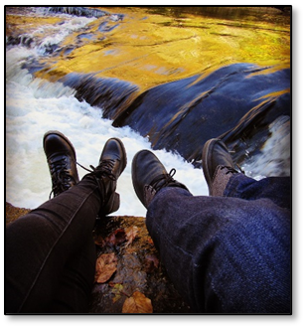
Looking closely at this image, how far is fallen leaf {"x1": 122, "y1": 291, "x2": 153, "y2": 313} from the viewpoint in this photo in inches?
27.0

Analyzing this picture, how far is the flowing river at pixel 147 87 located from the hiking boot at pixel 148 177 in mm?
137

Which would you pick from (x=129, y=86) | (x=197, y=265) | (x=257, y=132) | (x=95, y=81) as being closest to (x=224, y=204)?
(x=197, y=265)

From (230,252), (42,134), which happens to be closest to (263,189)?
(230,252)

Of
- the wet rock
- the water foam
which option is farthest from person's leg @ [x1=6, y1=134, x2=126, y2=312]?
the wet rock

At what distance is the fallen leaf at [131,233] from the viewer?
91 centimetres

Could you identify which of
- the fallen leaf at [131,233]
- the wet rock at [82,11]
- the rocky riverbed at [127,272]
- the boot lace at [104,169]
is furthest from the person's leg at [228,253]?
the wet rock at [82,11]

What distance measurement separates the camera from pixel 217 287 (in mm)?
438

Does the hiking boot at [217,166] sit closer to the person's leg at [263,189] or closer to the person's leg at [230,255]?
the person's leg at [263,189]

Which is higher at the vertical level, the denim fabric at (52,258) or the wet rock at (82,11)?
the wet rock at (82,11)

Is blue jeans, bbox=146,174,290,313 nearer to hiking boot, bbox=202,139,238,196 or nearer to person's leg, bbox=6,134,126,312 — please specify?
person's leg, bbox=6,134,126,312

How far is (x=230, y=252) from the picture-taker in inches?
17.7

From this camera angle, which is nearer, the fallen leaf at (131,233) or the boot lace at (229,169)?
the fallen leaf at (131,233)

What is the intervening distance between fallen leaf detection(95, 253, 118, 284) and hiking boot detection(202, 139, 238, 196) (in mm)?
521
